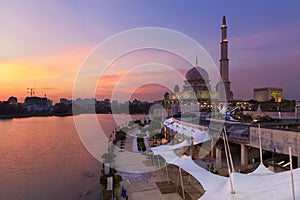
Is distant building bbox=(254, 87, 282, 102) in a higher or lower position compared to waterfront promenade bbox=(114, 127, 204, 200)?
higher

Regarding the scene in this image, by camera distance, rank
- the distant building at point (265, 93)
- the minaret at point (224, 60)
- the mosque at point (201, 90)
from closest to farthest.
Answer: the minaret at point (224, 60) → the mosque at point (201, 90) → the distant building at point (265, 93)

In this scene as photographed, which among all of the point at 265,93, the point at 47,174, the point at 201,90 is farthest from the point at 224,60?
the point at 47,174

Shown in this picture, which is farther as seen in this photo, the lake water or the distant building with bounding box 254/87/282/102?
the distant building with bounding box 254/87/282/102

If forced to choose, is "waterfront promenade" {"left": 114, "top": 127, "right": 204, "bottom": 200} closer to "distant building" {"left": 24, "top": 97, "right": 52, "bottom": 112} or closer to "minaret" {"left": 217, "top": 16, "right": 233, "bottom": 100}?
"minaret" {"left": 217, "top": 16, "right": 233, "bottom": 100}

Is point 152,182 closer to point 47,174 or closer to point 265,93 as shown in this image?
point 47,174

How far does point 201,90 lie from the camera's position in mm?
69188

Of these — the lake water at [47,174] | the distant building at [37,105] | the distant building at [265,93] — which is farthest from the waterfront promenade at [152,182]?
the distant building at [37,105]

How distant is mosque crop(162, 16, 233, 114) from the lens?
5772cm

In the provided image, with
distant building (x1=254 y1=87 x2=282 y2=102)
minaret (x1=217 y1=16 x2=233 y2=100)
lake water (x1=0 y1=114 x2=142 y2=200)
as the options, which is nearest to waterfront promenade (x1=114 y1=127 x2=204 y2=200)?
lake water (x1=0 y1=114 x2=142 y2=200)

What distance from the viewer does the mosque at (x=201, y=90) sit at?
189 ft

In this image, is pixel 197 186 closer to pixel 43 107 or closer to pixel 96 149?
pixel 96 149

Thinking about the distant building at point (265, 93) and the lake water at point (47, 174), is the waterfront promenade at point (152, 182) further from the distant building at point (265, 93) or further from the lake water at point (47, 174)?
the distant building at point (265, 93)

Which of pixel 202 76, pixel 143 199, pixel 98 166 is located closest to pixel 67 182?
pixel 98 166

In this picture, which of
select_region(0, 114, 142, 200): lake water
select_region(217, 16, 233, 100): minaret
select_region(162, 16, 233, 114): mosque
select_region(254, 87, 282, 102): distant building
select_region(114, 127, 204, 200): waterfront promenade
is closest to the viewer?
select_region(114, 127, 204, 200): waterfront promenade
